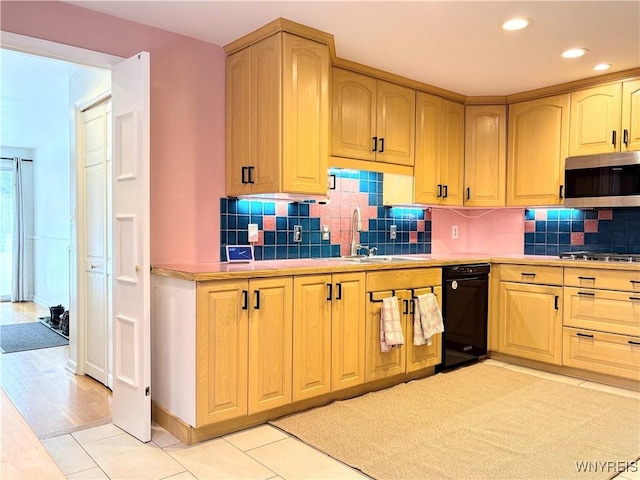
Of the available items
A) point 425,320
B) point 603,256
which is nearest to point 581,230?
point 603,256

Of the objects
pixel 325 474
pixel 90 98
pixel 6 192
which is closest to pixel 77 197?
pixel 90 98

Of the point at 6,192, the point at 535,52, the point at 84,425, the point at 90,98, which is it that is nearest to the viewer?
the point at 84,425

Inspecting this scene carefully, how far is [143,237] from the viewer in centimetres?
261

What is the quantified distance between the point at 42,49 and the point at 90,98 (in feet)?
3.31

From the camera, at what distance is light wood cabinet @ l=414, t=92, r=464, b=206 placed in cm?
409

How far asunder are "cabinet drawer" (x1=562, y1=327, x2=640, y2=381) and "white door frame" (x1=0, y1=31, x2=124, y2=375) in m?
3.66

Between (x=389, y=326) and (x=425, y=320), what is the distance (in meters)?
0.38

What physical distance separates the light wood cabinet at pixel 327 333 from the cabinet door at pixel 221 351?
356 millimetres

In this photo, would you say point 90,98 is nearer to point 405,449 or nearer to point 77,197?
point 77,197

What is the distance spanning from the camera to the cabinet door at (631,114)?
364 centimetres

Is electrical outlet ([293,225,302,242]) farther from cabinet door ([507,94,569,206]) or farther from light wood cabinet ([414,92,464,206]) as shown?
cabinet door ([507,94,569,206])

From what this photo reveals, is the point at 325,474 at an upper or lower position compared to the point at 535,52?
lower

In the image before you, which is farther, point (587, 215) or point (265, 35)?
point (587, 215)

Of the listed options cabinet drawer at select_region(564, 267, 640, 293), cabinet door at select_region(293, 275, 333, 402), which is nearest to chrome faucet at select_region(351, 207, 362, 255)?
cabinet door at select_region(293, 275, 333, 402)
